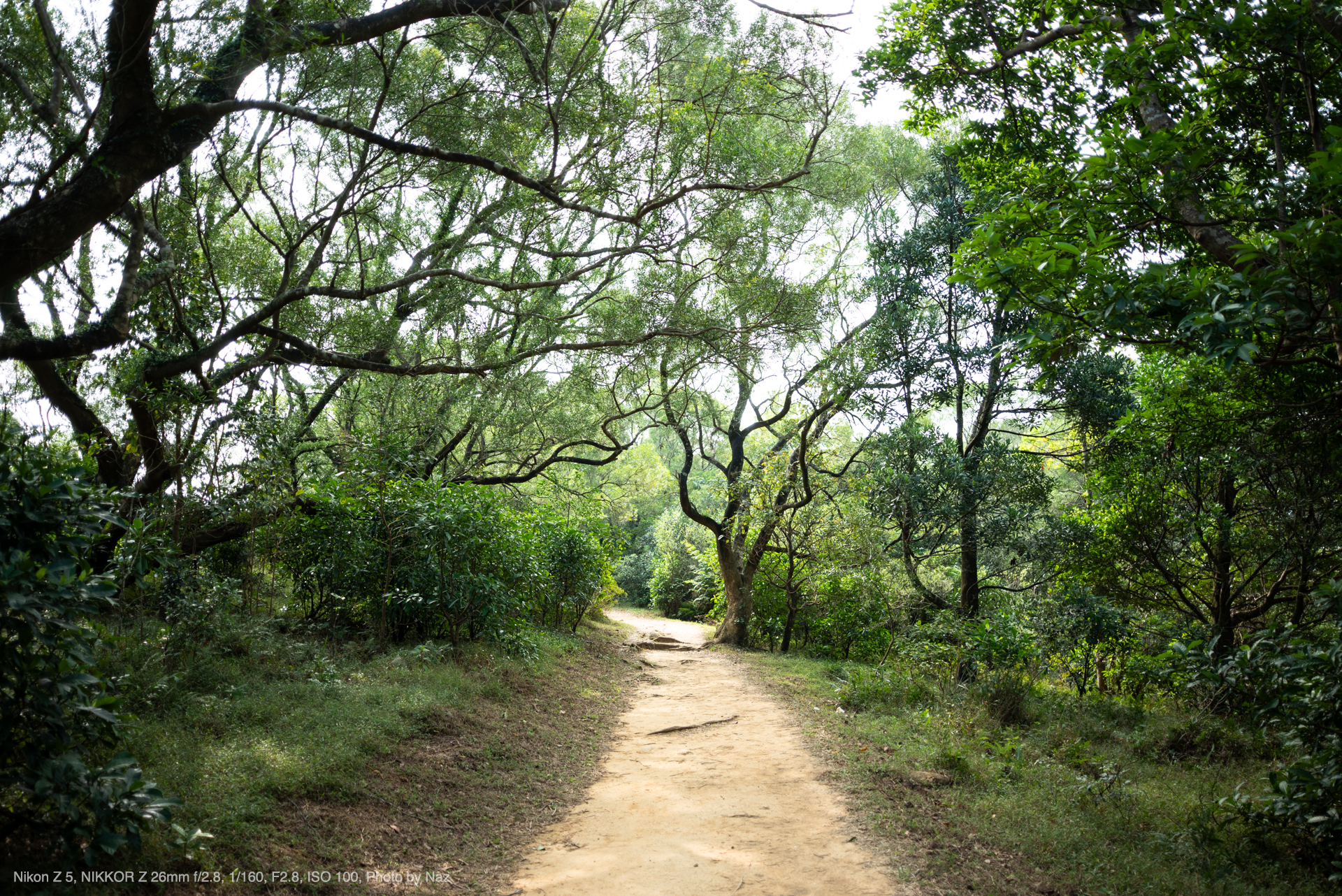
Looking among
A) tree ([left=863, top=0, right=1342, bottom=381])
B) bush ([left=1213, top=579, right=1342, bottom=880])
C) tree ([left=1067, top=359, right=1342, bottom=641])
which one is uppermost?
tree ([left=863, top=0, right=1342, bottom=381])

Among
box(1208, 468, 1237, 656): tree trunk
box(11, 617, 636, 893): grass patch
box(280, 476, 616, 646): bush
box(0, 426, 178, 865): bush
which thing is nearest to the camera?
box(0, 426, 178, 865): bush

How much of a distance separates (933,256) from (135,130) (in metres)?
10.5

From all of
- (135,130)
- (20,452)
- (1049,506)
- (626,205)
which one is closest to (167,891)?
(20,452)

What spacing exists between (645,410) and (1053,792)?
9.73m

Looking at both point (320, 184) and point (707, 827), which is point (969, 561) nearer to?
point (707, 827)

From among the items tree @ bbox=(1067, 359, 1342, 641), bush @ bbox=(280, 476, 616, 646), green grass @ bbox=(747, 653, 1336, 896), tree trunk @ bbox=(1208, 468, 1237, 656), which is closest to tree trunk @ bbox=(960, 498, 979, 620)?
tree @ bbox=(1067, 359, 1342, 641)

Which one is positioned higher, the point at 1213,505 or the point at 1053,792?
the point at 1213,505

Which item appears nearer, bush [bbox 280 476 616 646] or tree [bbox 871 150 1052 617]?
bush [bbox 280 476 616 646]

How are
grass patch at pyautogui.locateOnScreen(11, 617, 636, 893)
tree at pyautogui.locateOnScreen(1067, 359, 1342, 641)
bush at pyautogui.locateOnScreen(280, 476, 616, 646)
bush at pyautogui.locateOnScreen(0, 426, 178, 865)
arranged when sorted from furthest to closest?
bush at pyautogui.locateOnScreen(280, 476, 616, 646)
tree at pyautogui.locateOnScreen(1067, 359, 1342, 641)
grass patch at pyautogui.locateOnScreen(11, 617, 636, 893)
bush at pyautogui.locateOnScreen(0, 426, 178, 865)

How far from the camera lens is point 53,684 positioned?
8.34 ft

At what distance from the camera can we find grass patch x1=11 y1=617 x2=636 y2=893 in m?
3.48

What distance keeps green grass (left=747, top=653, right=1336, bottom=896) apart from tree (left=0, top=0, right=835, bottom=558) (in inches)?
208

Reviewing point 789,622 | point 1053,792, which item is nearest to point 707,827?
point 1053,792

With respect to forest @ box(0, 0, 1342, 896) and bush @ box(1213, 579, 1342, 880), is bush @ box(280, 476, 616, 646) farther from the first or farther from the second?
bush @ box(1213, 579, 1342, 880)
